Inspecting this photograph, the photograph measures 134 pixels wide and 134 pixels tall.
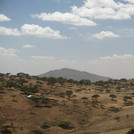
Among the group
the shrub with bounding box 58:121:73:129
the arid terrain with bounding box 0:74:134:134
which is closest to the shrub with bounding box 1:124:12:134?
the arid terrain with bounding box 0:74:134:134

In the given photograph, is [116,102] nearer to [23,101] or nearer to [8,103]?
[23,101]

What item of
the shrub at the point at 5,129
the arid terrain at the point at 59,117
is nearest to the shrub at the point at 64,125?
the arid terrain at the point at 59,117

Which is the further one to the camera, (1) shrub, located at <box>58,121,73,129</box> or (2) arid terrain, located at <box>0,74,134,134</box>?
(1) shrub, located at <box>58,121,73,129</box>

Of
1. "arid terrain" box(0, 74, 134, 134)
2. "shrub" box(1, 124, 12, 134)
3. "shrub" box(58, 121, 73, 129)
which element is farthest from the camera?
"shrub" box(58, 121, 73, 129)

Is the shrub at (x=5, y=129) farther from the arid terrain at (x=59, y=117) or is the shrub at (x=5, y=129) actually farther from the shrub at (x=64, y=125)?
the shrub at (x=64, y=125)

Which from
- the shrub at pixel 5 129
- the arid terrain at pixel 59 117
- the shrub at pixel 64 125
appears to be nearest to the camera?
the shrub at pixel 5 129

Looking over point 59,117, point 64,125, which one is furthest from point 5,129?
point 59,117

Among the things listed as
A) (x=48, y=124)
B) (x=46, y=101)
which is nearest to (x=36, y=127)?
(x=48, y=124)

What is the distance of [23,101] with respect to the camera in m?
57.8

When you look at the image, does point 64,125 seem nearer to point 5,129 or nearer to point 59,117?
point 59,117

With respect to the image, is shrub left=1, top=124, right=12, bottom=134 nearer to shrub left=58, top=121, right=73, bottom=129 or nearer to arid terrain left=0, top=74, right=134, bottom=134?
arid terrain left=0, top=74, right=134, bottom=134

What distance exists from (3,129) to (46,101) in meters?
21.0

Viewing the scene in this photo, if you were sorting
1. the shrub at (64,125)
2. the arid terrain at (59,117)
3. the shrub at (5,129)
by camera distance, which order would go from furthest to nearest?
the shrub at (64,125), the arid terrain at (59,117), the shrub at (5,129)

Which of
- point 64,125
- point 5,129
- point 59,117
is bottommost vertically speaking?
point 64,125
